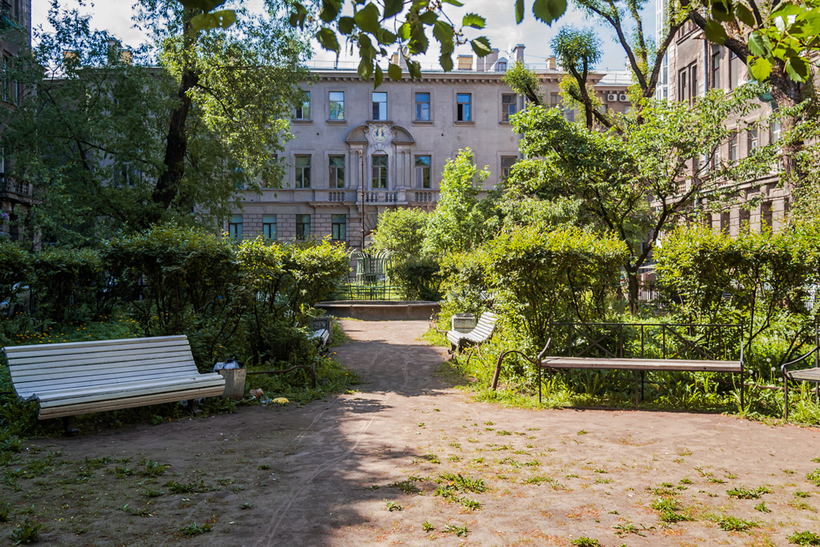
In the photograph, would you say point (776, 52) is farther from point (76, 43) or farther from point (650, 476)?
point (76, 43)

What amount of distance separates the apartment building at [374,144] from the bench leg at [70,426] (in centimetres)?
3483

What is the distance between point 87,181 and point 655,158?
13961mm

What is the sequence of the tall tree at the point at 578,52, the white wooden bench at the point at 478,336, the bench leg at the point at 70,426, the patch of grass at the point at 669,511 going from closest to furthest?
the patch of grass at the point at 669,511, the bench leg at the point at 70,426, the white wooden bench at the point at 478,336, the tall tree at the point at 578,52

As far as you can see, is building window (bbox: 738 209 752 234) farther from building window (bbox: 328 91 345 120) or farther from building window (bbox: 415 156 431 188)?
building window (bbox: 328 91 345 120)

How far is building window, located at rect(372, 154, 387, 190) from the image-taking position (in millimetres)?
41719

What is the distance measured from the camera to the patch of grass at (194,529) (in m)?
3.97

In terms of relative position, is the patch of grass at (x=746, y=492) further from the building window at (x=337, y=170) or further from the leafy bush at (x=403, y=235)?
the building window at (x=337, y=170)

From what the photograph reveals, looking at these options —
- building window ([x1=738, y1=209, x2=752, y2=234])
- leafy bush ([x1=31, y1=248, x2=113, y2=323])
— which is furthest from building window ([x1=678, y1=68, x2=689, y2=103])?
leafy bush ([x1=31, y1=248, x2=113, y2=323])

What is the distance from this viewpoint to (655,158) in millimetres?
12914

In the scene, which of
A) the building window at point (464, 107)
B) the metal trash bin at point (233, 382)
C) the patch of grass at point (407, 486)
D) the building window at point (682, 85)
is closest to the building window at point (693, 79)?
the building window at point (682, 85)

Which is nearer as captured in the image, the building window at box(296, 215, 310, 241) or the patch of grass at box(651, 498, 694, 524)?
the patch of grass at box(651, 498, 694, 524)

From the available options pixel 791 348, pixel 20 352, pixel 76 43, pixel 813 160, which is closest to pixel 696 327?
pixel 791 348

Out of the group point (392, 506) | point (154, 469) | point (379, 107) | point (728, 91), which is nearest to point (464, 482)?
point (392, 506)

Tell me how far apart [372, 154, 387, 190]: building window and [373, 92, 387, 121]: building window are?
108 inches
